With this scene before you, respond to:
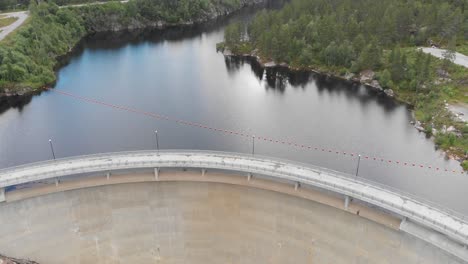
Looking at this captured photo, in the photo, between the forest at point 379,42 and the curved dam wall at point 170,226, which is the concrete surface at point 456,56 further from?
the curved dam wall at point 170,226

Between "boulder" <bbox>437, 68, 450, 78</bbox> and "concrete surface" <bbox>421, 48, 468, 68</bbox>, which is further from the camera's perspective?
"concrete surface" <bbox>421, 48, 468, 68</bbox>

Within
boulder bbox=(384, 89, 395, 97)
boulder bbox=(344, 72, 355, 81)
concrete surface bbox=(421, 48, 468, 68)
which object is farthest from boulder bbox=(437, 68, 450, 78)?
boulder bbox=(344, 72, 355, 81)

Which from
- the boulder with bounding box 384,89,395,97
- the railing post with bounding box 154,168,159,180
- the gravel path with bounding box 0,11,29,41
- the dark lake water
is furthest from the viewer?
the gravel path with bounding box 0,11,29,41

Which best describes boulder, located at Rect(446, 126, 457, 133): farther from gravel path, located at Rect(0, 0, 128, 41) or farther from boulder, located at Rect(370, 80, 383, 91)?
gravel path, located at Rect(0, 0, 128, 41)

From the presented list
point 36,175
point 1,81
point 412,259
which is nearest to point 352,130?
point 412,259

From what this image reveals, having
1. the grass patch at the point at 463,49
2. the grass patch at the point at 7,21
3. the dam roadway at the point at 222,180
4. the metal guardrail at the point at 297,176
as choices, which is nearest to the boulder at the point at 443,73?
the grass patch at the point at 463,49

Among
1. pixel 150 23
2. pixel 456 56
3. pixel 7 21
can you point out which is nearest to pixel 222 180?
pixel 456 56
